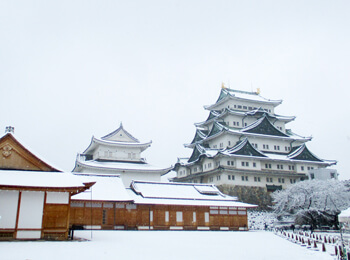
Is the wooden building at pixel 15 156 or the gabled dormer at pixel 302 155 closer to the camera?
the wooden building at pixel 15 156

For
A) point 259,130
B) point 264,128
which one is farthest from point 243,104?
point 259,130

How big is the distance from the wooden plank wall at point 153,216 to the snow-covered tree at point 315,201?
8.34 metres

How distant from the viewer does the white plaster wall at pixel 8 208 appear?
58.3ft

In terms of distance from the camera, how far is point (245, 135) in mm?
54656

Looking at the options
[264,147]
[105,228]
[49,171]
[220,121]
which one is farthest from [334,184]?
[49,171]

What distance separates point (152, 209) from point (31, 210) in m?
16.2

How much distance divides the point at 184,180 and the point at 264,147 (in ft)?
47.7

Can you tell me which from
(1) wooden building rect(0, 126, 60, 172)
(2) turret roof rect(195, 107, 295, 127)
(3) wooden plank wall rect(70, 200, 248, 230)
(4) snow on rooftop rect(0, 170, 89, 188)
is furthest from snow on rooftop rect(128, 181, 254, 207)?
(2) turret roof rect(195, 107, 295, 127)

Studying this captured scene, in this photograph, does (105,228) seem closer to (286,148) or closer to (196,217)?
(196,217)

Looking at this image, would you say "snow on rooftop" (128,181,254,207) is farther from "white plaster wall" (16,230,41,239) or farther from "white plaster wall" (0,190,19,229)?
"white plaster wall" (0,190,19,229)

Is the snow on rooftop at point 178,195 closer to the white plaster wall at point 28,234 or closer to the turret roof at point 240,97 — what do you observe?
the white plaster wall at point 28,234

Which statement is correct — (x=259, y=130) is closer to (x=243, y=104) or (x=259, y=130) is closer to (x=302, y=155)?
(x=243, y=104)

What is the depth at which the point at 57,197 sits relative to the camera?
1920 centimetres

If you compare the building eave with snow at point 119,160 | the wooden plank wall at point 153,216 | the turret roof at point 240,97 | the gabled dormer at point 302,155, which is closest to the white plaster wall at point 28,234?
the wooden plank wall at point 153,216
